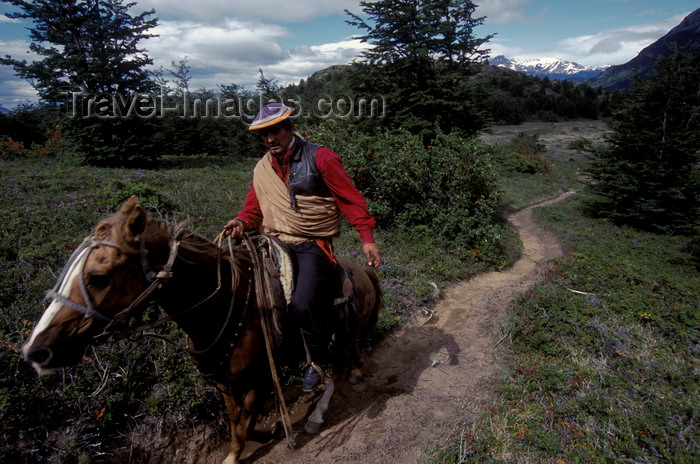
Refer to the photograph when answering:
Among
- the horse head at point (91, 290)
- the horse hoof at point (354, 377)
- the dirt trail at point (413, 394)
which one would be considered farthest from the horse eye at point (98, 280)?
the horse hoof at point (354, 377)

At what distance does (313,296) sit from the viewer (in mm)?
3154

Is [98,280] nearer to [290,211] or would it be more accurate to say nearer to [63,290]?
[63,290]

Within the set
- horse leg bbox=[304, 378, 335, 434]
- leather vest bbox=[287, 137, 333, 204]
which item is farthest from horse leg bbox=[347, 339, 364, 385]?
leather vest bbox=[287, 137, 333, 204]

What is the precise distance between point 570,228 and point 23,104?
142ft

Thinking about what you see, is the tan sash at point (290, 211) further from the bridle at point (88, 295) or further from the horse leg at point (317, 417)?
the horse leg at point (317, 417)

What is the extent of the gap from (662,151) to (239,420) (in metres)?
16.4

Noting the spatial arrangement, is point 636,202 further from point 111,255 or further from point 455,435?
point 111,255

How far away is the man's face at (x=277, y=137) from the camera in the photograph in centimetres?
308

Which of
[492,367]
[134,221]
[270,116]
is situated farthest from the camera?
[492,367]

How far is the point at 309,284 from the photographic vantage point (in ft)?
10.4

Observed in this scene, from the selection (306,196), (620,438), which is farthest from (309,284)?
(620,438)

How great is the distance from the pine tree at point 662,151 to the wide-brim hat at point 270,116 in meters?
14.7

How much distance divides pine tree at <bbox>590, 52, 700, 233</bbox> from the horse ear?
1585cm

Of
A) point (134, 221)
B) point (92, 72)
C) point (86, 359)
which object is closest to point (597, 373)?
point (134, 221)
